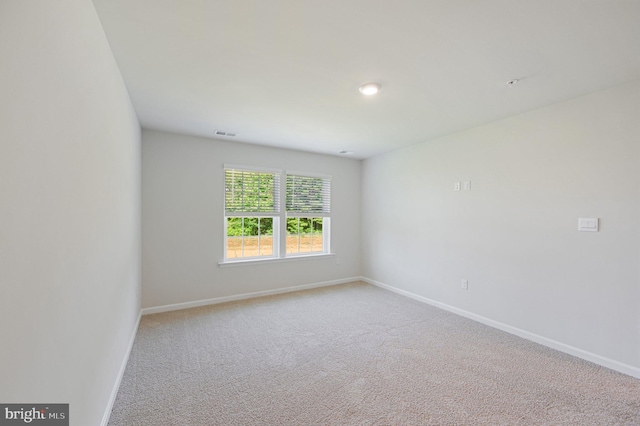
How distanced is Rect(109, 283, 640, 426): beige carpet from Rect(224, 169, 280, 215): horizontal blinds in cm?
171

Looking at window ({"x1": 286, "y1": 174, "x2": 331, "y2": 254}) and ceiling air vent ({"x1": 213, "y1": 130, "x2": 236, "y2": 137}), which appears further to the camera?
window ({"x1": 286, "y1": 174, "x2": 331, "y2": 254})

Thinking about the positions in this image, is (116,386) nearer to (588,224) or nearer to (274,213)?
(274,213)

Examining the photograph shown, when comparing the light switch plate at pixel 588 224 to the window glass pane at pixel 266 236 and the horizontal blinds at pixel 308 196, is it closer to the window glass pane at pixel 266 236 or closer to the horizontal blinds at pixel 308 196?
the horizontal blinds at pixel 308 196

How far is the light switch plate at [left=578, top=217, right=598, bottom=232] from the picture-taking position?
105 inches

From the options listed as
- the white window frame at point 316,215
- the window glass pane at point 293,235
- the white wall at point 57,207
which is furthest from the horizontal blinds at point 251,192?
the white wall at point 57,207

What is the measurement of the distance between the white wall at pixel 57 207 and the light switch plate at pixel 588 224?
3.92 m

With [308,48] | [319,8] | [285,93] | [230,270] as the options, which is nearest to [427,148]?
[285,93]

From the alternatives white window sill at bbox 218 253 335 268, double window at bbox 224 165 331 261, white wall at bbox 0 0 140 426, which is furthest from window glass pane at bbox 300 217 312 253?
white wall at bbox 0 0 140 426

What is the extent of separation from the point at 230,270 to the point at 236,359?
189cm

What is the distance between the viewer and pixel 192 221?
4129mm

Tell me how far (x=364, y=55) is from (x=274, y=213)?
10.5ft

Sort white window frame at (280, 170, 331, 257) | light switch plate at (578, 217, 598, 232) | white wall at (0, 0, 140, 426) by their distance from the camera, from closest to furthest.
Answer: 1. white wall at (0, 0, 140, 426)
2. light switch plate at (578, 217, 598, 232)
3. white window frame at (280, 170, 331, 257)

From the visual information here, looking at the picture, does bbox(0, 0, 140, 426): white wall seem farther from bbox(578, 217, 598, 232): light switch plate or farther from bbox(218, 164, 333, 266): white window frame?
bbox(578, 217, 598, 232): light switch plate

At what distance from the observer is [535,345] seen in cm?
297
